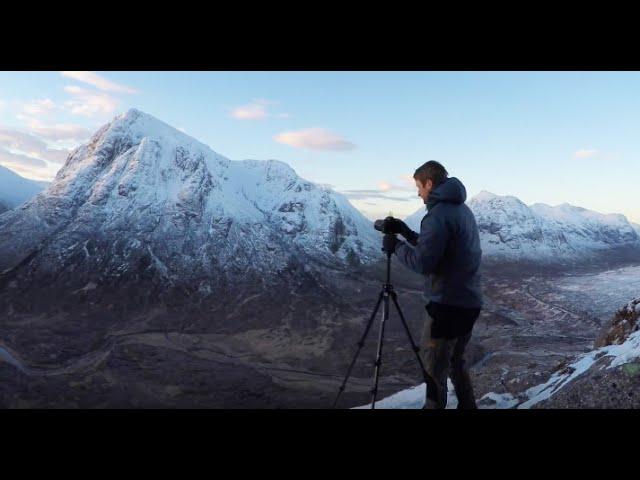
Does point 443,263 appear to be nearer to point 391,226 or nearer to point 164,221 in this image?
point 391,226

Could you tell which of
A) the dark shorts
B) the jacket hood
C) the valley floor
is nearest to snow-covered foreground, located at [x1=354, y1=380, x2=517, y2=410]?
the dark shorts

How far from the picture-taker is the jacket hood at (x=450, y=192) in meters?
3.41

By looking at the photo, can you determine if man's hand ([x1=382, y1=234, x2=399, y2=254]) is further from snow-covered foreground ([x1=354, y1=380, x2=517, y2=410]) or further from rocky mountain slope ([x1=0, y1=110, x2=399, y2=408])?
rocky mountain slope ([x1=0, y1=110, x2=399, y2=408])

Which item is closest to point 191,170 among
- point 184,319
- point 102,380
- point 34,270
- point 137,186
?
point 137,186

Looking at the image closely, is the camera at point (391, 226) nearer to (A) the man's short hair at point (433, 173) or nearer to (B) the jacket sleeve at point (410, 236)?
(B) the jacket sleeve at point (410, 236)

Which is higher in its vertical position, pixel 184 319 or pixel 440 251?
pixel 440 251

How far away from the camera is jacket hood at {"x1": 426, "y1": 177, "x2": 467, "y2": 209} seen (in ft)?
11.2

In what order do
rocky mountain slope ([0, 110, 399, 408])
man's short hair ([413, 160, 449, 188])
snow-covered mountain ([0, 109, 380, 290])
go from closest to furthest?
1. man's short hair ([413, 160, 449, 188])
2. rocky mountain slope ([0, 110, 399, 408])
3. snow-covered mountain ([0, 109, 380, 290])

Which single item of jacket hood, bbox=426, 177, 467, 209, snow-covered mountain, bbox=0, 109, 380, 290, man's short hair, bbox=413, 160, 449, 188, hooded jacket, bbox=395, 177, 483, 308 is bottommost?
hooded jacket, bbox=395, 177, 483, 308

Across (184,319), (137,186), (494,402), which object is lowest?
(184,319)
